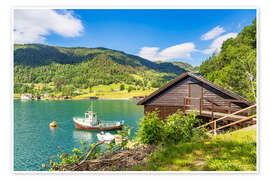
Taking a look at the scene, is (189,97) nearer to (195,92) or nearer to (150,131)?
(195,92)

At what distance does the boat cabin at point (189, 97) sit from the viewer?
8.90m

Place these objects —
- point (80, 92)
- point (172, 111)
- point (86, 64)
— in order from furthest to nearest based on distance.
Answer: point (86, 64), point (80, 92), point (172, 111)

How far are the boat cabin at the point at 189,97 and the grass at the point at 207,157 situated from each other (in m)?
3.99

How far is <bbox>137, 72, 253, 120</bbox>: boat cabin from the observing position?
8.90 meters

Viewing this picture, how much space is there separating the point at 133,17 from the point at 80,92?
432 feet

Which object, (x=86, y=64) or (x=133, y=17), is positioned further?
(x=86, y=64)

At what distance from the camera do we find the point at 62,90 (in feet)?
385

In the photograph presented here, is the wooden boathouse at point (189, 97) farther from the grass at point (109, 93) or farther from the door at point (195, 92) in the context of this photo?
the grass at point (109, 93)

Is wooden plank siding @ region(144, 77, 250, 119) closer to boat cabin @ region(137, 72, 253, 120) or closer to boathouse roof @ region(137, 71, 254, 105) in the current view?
boat cabin @ region(137, 72, 253, 120)

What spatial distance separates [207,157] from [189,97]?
224 inches

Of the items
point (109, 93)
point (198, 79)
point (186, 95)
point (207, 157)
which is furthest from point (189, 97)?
point (109, 93)
